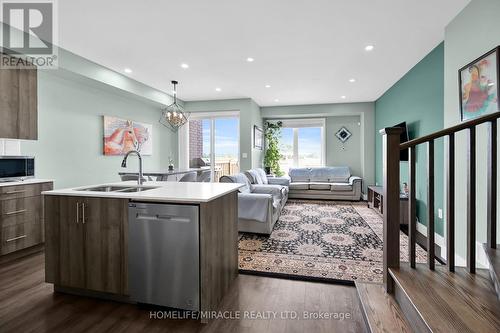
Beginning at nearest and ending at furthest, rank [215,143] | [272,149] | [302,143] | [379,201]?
1. [379,201]
2. [215,143]
3. [272,149]
4. [302,143]

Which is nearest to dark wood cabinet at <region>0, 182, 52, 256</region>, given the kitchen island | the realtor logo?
the kitchen island

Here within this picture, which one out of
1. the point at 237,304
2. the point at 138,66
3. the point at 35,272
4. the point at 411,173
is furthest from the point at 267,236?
the point at 138,66

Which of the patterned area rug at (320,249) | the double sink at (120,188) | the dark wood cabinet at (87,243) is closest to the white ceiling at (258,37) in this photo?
the double sink at (120,188)

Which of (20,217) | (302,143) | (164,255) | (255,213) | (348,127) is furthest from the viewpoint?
(302,143)

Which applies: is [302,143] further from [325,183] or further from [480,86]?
[480,86]

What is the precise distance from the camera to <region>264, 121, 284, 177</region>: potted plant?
7.47m

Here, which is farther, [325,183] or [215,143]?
[215,143]

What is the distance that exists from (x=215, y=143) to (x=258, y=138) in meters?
1.23

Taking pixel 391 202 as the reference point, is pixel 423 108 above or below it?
above

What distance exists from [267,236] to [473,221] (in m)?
2.50

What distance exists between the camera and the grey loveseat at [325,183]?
634 centimetres

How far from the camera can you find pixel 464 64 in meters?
2.45

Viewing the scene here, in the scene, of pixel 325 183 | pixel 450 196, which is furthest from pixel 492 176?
pixel 325 183

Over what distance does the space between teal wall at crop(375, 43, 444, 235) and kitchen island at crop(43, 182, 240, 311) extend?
296cm
